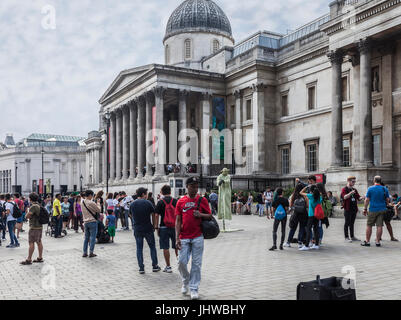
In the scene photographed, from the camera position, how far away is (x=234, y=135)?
42.0 metres

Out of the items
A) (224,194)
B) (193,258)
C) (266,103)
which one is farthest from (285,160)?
(193,258)

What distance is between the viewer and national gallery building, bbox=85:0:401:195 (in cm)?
2706

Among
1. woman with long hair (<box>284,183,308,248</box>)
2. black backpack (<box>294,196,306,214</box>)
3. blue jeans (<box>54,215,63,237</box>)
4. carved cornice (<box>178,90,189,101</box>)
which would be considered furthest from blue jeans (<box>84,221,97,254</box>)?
carved cornice (<box>178,90,189,101</box>)

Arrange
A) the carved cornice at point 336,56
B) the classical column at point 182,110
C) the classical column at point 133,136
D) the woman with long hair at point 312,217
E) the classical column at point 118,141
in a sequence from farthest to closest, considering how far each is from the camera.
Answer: the classical column at point 118,141, the classical column at point 133,136, the classical column at point 182,110, the carved cornice at point 336,56, the woman with long hair at point 312,217

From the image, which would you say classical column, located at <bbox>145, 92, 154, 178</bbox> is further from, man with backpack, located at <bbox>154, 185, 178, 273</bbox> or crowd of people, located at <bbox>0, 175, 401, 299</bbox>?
man with backpack, located at <bbox>154, 185, 178, 273</bbox>

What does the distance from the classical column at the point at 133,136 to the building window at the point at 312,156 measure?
61.4 ft

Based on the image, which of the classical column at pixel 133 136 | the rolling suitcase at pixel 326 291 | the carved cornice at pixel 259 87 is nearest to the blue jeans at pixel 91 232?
the rolling suitcase at pixel 326 291

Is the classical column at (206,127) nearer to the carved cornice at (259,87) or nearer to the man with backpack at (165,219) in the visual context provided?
the carved cornice at (259,87)

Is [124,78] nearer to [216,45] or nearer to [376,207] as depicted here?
[216,45]

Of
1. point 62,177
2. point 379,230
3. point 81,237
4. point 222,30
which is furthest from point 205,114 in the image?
point 62,177

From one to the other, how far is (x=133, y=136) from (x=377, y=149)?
27.0m

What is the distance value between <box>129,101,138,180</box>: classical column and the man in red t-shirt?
39.0 metres

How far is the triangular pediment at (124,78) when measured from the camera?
4298 centimetres
